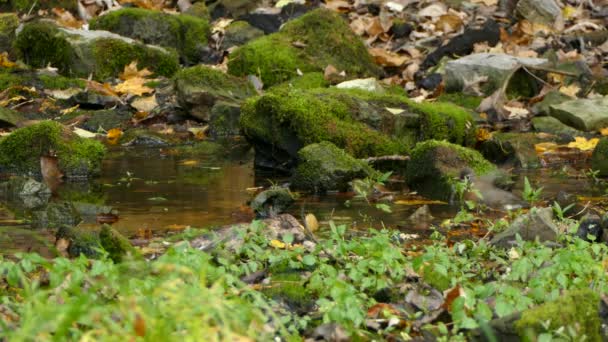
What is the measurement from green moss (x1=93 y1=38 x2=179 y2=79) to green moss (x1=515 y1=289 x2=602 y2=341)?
10157 millimetres

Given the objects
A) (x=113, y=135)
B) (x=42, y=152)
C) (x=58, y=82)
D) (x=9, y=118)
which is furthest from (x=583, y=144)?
(x=58, y=82)

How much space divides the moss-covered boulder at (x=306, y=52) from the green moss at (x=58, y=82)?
178 cm

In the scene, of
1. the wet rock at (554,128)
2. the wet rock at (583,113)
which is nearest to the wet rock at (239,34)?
the wet rock at (554,128)

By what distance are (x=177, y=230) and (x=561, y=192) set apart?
2.80 m

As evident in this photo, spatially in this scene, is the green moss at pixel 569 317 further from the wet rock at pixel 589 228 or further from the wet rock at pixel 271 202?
the wet rock at pixel 271 202

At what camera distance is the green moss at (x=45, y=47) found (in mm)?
13273

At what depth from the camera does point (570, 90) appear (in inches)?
466

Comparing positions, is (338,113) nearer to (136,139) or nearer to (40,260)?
(136,139)

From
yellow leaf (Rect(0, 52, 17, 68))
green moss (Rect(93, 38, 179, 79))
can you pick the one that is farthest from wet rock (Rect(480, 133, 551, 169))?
yellow leaf (Rect(0, 52, 17, 68))

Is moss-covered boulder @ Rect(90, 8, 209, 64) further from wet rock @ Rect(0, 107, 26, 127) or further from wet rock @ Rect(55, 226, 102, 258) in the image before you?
wet rock @ Rect(55, 226, 102, 258)

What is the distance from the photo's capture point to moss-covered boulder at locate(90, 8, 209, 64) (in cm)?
1473

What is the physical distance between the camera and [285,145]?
8992mm

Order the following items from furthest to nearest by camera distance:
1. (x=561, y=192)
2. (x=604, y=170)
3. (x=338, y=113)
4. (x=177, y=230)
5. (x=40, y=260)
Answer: (x=338, y=113) → (x=604, y=170) → (x=561, y=192) → (x=177, y=230) → (x=40, y=260)

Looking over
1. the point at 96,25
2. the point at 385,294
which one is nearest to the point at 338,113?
the point at 385,294
